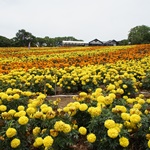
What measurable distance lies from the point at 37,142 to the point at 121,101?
1473 millimetres

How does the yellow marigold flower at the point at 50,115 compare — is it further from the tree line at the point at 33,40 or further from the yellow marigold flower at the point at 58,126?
the tree line at the point at 33,40

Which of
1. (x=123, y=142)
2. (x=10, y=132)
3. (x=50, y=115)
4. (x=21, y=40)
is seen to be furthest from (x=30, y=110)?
(x=21, y=40)

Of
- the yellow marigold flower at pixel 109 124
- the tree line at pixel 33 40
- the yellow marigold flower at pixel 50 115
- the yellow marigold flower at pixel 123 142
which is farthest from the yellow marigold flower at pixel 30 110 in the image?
the tree line at pixel 33 40

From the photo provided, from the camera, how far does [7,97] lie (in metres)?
3.90

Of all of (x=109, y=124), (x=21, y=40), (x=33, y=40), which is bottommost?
(x=33, y=40)

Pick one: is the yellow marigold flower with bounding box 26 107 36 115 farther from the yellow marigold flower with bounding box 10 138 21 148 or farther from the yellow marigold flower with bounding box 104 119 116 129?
the yellow marigold flower with bounding box 104 119 116 129

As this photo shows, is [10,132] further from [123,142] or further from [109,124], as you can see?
[123,142]

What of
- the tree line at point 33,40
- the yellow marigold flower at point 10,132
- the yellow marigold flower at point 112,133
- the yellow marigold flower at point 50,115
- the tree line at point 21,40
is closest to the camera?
the yellow marigold flower at point 112,133

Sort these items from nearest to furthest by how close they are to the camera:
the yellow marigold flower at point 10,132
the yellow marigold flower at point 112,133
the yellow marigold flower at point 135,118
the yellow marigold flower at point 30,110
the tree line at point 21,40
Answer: the yellow marigold flower at point 112,133 → the yellow marigold flower at point 10,132 → the yellow marigold flower at point 135,118 → the yellow marigold flower at point 30,110 → the tree line at point 21,40

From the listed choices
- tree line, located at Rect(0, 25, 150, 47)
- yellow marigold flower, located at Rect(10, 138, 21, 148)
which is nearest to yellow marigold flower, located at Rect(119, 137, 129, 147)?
yellow marigold flower, located at Rect(10, 138, 21, 148)

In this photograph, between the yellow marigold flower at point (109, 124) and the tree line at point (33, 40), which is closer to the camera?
the yellow marigold flower at point (109, 124)

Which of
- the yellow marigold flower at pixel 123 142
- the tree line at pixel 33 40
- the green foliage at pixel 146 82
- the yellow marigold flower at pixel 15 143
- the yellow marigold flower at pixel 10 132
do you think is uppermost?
the yellow marigold flower at pixel 10 132

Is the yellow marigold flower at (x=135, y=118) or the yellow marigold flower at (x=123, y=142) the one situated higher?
the yellow marigold flower at (x=135, y=118)

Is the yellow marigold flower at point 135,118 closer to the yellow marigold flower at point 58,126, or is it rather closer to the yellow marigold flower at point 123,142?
the yellow marigold flower at point 123,142
